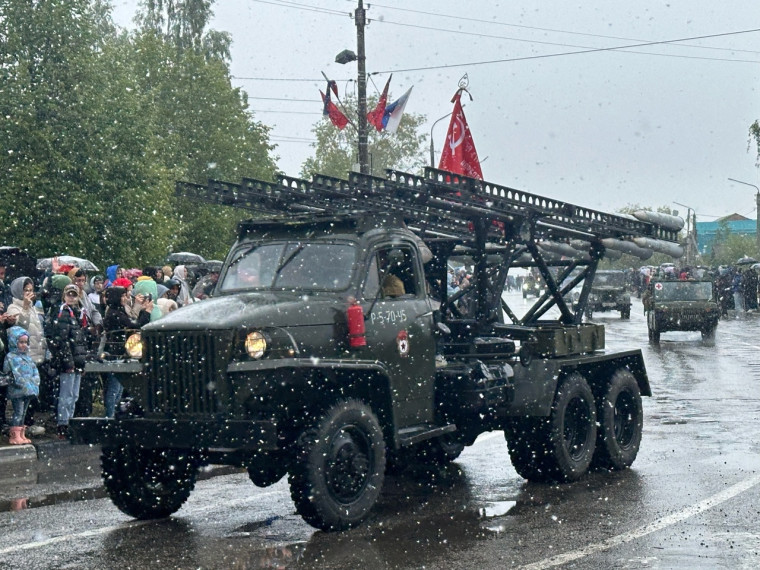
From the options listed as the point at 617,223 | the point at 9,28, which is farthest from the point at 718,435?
the point at 9,28

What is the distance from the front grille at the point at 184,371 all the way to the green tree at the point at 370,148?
214 ft

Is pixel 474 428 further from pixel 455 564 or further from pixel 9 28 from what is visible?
pixel 9 28

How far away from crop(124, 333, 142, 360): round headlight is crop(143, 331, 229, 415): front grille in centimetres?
19

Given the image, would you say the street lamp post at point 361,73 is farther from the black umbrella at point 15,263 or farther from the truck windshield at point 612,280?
the truck windshield at point 612,280

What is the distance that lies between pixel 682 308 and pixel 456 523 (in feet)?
81.8

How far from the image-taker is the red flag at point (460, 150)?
15.0 meters

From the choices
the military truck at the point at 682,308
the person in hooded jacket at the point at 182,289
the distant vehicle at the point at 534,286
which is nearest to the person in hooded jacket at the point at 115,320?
the person in hooded jacket at the point at 182,289

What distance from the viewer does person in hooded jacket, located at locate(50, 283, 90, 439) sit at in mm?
13016

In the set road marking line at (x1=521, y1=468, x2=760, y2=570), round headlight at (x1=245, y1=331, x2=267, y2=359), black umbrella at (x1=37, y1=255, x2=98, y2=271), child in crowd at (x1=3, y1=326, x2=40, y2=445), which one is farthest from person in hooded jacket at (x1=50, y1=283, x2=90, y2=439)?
road marking line at (x1=521, y1=468, x2=760, y2=570)

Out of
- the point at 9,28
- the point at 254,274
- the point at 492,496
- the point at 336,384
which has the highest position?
the point at 9,28

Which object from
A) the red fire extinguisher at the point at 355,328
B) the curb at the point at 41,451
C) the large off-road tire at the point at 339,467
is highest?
the red fire extinguisher at the point at 355,328

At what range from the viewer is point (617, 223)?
1237 cm

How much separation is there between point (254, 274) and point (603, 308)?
39008mm

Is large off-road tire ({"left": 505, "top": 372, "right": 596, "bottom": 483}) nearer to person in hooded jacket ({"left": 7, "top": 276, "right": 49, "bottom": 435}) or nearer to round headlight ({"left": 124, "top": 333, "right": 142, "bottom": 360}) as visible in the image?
round headlight ({"left": 124, "top": 333, "right": 142, "bottom": 360})
